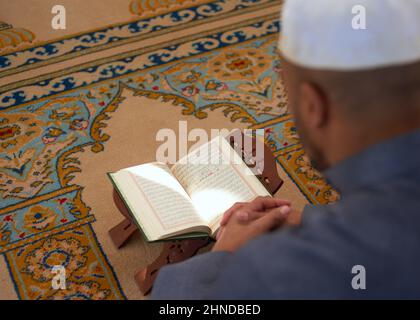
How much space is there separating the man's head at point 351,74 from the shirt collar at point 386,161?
0.02 m

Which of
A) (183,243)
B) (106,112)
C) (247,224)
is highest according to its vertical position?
(247,224)

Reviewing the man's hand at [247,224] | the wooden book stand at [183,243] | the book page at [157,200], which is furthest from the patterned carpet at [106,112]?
the man's hand at [247,224]

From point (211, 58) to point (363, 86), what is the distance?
2.30m

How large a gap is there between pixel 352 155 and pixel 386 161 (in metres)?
0.07

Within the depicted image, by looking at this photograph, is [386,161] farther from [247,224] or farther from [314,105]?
[247,224]

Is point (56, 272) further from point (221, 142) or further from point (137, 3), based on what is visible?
point (137, 3)

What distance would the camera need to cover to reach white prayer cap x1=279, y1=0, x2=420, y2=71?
3.96ft

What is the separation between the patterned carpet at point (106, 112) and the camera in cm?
242

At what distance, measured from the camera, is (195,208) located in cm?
219

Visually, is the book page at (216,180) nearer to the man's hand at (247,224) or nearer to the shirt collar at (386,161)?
the man's hand at (247,224)

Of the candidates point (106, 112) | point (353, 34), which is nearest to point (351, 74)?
point (353, 34)

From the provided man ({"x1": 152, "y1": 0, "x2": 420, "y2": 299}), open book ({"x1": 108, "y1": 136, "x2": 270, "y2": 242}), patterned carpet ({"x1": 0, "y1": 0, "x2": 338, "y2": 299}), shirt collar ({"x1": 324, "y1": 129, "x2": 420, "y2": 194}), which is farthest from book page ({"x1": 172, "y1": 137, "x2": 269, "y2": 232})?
shirt collar ({"x1": 324, "y1": 129, "x2": 420, "y2": 194})

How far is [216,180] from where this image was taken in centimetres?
224

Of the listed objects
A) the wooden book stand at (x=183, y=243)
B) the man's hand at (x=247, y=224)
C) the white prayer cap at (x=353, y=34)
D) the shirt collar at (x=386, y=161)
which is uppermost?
the white prayer cap at (x=353, y=34)
